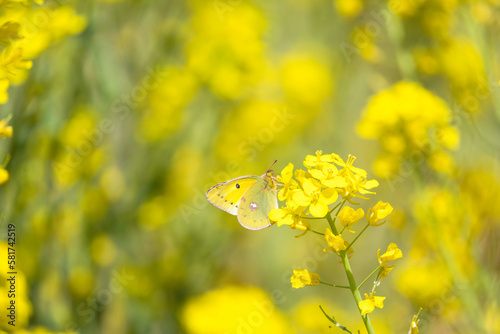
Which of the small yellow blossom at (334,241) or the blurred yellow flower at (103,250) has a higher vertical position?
the small yellow blossom at (334,241)

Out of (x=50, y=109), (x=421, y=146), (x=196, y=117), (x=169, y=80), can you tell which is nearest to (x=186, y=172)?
→ (x=196, y=117)

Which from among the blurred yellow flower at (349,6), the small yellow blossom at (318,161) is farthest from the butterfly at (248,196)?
the blurred yellow flower at (349,6)

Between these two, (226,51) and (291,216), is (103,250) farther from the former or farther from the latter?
(291,216)

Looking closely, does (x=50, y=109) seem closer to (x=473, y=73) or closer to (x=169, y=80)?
(x=169, y=80)

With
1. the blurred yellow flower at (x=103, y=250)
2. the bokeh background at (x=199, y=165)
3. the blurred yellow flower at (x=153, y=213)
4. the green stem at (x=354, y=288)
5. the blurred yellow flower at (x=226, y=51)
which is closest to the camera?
the green stem at (x=354, y=288)

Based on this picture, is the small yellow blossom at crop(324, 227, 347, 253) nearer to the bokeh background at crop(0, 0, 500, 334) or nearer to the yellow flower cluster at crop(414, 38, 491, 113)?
the bokeh background at crop(0, 0, 500, 334)

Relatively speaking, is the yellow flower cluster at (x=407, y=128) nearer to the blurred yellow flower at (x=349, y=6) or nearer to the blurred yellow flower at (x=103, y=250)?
the blurred yellow flower at (x=349, y=6)

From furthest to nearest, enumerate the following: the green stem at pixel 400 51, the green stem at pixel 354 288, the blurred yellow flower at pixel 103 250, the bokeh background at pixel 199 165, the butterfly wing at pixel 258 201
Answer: the blurred yellow flower at pixel 103 250 < the green stem at pixel 400 51 < the bokeh background at pixel 199 165 < the butterfly wing at pixel 258 201 < the green stem at pixel 354 288
